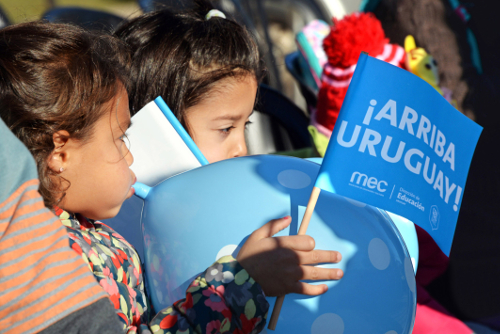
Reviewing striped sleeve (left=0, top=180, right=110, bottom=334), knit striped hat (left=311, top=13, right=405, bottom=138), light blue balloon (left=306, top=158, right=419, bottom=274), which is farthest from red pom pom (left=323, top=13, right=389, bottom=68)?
striped sleeve (left=0, top=180, right=110, bottom=334)

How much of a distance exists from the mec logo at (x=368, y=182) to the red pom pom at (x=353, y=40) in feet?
3.91

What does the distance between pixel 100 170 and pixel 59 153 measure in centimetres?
8

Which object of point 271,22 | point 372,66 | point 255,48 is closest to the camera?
point 372,66

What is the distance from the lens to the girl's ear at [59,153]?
0.86m

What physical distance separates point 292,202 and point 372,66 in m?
0.28

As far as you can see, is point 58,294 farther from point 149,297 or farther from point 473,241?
point 473,241

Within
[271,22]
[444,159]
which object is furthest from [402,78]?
[271,22]

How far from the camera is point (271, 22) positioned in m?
2.83

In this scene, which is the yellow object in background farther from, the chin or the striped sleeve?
the striped sleeve

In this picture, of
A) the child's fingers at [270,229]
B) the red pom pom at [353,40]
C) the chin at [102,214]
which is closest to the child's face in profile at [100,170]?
the chin at [102,214]

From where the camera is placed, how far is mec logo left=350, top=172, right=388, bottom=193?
74 centimetres

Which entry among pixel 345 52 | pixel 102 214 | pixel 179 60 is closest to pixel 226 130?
pixel 179 60

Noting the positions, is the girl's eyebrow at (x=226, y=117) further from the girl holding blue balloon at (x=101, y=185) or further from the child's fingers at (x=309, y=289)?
the child's fingers at (x=309, y=289)

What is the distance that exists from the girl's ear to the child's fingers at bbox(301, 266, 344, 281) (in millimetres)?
514
